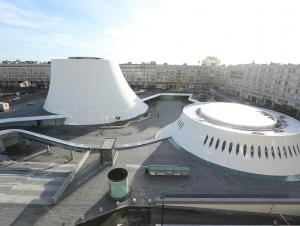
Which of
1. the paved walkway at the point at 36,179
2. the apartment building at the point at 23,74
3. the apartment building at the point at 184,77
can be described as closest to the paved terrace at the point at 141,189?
the paved walkway at the point at 36,179

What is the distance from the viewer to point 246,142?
2206 centimetres

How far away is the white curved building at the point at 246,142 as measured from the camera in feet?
70.1

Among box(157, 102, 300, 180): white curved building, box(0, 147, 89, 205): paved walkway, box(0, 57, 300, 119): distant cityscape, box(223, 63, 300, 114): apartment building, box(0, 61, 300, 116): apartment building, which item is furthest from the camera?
box(0, 57, 300, 119): distant cityscape

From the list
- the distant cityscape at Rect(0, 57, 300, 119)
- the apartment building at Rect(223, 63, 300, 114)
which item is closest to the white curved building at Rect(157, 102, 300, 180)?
the apartment building at Rect(223, 63, 300, 114)

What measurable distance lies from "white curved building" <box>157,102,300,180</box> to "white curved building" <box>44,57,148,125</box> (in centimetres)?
1856

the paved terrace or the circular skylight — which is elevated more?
the circular skylight

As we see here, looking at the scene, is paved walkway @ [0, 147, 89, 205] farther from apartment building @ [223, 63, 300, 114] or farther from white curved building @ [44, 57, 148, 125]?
apartment building @ [223, 63, 300, 114]

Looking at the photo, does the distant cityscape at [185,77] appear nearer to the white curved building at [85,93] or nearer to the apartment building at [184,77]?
the apartment building at [184,77]

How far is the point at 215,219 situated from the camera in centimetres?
1695

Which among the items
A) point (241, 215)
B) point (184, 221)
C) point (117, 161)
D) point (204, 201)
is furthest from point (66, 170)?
point (241, 215)

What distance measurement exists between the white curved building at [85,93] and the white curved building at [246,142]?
18.6 meters

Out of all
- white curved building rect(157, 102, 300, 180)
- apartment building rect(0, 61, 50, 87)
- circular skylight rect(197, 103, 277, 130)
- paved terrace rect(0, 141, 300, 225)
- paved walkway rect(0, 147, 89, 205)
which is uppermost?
apartment building rect(0, 61, 50, 87)

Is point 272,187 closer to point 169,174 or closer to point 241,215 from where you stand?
point 241,215

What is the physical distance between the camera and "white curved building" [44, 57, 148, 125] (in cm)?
3819
